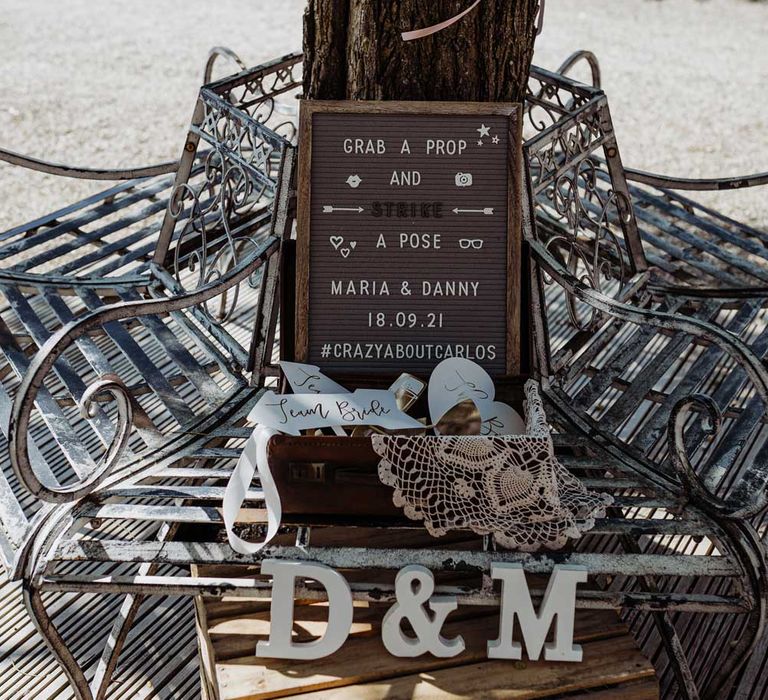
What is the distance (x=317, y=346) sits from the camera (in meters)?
2.16

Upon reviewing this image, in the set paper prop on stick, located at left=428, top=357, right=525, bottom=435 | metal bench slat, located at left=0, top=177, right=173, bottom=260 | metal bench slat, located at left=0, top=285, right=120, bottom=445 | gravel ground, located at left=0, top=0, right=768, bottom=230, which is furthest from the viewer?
gravel ground, located at left=0, top=0, right=768, bottom=230

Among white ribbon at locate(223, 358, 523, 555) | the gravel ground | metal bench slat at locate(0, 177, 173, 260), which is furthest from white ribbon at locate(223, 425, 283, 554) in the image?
the gravel ground

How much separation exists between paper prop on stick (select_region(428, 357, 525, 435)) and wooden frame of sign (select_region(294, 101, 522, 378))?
113 millimetres

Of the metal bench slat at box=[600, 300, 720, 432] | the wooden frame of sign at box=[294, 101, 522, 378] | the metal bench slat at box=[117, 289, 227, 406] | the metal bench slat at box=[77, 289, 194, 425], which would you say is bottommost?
the metal bench slat at box=[77, 289, 194, 425]

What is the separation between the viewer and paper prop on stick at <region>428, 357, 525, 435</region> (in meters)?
1.96

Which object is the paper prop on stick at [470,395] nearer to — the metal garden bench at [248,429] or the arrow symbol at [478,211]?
the metal garden bench at [248,429]

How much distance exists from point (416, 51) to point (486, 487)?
1047 mm

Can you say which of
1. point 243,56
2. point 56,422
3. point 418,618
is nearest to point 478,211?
point 418,618

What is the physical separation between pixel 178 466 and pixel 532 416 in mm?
780

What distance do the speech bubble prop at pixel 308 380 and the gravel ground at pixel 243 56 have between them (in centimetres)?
283

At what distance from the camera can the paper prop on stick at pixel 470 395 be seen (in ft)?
6.45

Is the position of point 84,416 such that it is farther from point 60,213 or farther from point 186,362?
point 60,213

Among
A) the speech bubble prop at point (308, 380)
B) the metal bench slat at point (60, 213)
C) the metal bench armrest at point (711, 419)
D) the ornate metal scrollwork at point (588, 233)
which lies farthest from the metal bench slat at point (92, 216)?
the metal bench armrest at point (711, 419)

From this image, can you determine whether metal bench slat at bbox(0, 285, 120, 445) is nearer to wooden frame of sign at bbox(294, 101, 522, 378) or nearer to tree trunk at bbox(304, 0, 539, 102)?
wooden frame of sign at bbox(294, 101, 522, 378)
